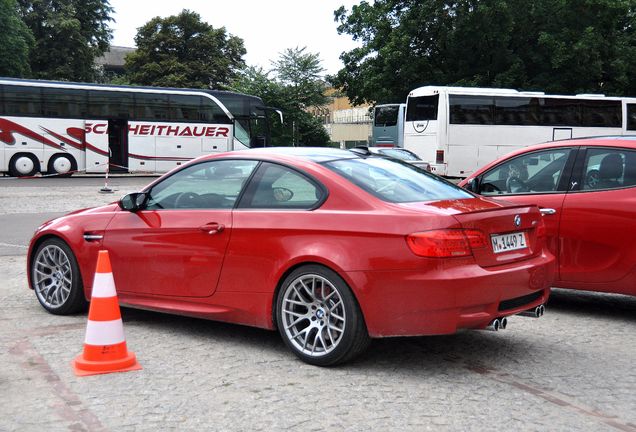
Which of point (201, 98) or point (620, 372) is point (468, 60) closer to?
point (201, 98)

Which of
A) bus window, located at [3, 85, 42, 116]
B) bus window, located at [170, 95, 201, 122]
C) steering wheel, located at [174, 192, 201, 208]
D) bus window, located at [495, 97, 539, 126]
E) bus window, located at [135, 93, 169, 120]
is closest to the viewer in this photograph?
steering wheel, located at [174, 192, 201, 208]

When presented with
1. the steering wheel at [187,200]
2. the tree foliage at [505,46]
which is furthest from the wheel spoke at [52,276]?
the tree foliage at [505,46]

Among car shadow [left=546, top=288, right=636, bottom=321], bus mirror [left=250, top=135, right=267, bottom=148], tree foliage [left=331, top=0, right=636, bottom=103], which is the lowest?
car shadow [left=546, top=288, right=636, bottom=321]

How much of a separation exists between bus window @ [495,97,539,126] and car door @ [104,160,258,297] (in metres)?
26.6

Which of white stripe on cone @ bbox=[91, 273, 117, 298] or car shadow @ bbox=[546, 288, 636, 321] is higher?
white stripe on cone @ bbox=[91, 273, 117, 298]

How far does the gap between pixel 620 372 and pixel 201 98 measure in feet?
97.2

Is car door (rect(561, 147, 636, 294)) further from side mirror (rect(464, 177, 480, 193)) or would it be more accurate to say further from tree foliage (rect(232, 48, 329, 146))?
tree foliage (rect(232, 48, 329, 146))

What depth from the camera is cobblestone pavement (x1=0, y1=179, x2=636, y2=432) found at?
4.00 meters

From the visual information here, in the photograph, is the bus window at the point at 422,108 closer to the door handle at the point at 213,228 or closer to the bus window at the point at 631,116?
the bus window at the point at 631,116

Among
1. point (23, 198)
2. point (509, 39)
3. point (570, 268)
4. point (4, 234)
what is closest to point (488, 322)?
point (570, 268)

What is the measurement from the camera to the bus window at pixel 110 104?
104 ft

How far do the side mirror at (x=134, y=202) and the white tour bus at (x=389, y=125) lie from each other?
32.9 meters

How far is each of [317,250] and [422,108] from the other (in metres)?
27.1

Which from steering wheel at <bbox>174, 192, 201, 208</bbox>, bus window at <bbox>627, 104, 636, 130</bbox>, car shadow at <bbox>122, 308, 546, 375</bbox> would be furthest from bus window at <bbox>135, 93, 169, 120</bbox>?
steering wheel at <bbox>174, 192, 201, 208</bbox>
